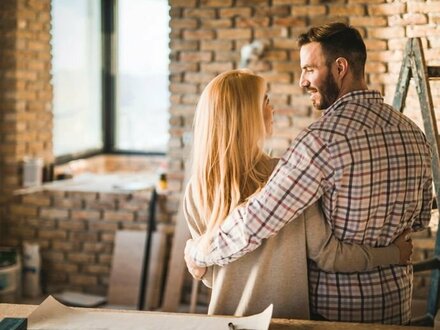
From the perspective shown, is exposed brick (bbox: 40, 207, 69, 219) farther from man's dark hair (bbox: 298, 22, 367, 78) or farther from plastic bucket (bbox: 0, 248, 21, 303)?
man's dark hair (bbox: 298, 22, 367, 78)

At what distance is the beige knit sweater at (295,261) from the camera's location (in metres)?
1.65

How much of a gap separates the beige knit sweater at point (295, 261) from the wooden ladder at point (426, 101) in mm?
548

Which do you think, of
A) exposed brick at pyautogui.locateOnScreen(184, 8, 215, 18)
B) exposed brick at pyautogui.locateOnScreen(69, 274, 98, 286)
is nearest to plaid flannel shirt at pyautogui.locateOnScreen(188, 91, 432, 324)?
exposed brick at pyautogui.locateOnScreen(184, 8, 215, 18)

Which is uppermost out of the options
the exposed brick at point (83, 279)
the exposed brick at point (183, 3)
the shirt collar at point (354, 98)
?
the exposed brick at point (183, 3)

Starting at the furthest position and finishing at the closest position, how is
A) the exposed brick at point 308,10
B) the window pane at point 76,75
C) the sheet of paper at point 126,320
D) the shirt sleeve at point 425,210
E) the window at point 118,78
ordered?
the window at point 118,78 → the window pane at point 76,75 → the exposed brick at point 308,10 → the shirt sleeve at point 425,210 → the sheet of paper at point 126,320

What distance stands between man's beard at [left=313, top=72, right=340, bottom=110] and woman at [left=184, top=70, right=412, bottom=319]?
0.16 m

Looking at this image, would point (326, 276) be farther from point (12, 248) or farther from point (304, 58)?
point (12, 248)

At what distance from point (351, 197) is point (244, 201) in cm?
30

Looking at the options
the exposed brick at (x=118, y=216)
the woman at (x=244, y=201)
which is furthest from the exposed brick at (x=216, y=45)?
the woman at (x=244, y=201)

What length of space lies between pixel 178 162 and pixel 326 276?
2534mm

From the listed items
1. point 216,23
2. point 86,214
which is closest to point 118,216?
point 86,214

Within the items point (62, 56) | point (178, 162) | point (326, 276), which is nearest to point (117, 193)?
point (178, 162)

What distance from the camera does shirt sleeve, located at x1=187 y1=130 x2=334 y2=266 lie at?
156 cm

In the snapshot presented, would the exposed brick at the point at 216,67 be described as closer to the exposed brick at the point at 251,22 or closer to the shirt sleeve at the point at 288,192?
the exposed brick at the point at 251,22
